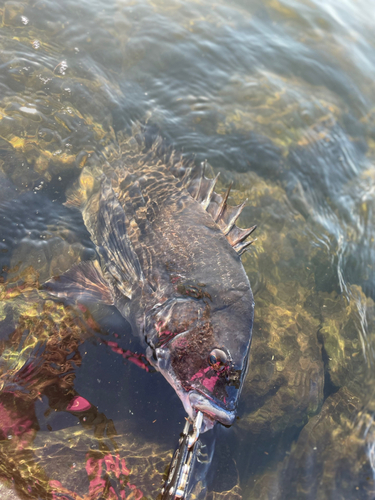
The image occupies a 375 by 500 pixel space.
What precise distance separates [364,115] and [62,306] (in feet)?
25.0

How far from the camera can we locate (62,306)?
404 centimetres

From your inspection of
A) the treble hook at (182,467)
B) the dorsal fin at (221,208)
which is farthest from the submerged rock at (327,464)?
the dorsal fin at (221,208)

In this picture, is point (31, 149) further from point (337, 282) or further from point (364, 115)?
point (364, 115)

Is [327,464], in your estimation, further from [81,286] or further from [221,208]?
[81,286]

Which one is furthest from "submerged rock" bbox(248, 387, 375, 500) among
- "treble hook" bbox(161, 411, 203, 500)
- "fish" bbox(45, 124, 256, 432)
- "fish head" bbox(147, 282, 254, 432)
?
"fish head" bbox(147, 282, 254, 432)

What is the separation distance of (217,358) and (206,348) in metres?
0.15

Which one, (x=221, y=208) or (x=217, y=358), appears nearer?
(x=217, y=358)

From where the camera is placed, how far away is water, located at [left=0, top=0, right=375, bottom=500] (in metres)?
3.53

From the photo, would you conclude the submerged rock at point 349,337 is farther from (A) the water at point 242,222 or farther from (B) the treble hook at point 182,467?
(B) the treble hook at point 182,467

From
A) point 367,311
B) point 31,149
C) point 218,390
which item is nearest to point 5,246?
point 31,149

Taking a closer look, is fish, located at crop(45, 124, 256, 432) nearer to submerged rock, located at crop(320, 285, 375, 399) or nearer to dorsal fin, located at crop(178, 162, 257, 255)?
dorsal fin, located at crop(178, 162, 257, 255)

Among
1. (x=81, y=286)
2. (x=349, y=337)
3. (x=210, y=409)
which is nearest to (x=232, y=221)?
(x=81, y=286)

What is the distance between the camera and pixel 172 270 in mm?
3865

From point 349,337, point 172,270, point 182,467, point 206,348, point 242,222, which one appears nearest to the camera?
point 206,348
